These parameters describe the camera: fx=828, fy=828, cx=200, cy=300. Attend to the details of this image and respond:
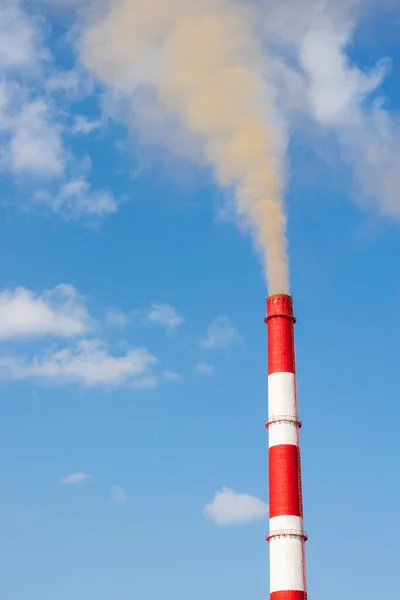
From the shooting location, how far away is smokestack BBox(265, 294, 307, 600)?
36.8 metres

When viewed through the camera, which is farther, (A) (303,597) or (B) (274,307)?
(B) (274,307)

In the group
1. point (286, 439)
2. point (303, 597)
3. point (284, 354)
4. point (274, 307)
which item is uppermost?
point (274, 307)

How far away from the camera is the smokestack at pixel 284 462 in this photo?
36.8 metres

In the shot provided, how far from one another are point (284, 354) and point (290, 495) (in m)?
6.77

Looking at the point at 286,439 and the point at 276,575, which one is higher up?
the point at 286,439

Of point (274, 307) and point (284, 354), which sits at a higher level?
point (274, 307)

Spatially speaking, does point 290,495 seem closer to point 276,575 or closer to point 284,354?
point 276,575

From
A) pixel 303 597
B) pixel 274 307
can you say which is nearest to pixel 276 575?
pixel 303 597

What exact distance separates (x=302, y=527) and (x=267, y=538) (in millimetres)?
1664

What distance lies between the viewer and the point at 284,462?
3819 cm

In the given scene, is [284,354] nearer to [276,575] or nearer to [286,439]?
[286,439]

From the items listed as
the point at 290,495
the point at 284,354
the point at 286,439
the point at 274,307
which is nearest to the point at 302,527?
the point at 290,495

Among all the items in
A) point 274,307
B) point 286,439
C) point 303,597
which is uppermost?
point 274,307

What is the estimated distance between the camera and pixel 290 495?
37.6 m
